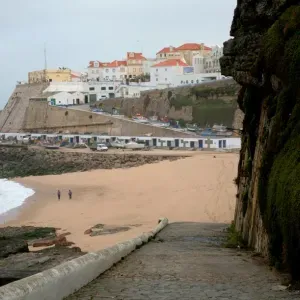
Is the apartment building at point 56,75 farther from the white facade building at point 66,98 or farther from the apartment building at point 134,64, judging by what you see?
the white facade building at point 66,98

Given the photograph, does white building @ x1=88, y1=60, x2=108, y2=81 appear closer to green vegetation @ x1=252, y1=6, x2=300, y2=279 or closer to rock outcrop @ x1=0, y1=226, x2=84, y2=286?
rock outcrop @ x1=0, y1=226, x2=84, y2=286

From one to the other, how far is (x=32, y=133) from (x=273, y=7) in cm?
7515

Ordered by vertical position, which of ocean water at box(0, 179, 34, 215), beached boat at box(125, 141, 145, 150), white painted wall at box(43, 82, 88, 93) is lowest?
ocean water at box(0, 179, 34, 215)

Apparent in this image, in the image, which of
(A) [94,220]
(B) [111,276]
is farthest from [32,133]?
(B) [111,276]

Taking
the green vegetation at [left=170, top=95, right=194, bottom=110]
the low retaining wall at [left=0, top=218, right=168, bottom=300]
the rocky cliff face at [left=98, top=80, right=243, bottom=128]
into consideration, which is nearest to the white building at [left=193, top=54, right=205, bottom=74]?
the rocky cliff face at [left=98, top=80, right=243, bottom=128]

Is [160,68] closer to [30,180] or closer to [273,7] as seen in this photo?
[30,180]

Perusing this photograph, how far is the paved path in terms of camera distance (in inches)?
227

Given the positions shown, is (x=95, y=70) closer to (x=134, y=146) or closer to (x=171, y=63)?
(x=171, y=63)

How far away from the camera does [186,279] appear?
6871 mm

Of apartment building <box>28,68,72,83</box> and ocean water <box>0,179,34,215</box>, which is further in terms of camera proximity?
apartment building <box>28,68,72,83</box>

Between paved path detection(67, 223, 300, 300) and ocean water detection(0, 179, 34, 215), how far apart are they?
22225mm

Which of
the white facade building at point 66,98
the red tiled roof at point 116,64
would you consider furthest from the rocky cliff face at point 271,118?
the red tiled roof at point 116,64

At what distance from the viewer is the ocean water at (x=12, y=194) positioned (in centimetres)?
3170

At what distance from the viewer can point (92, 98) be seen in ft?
310
